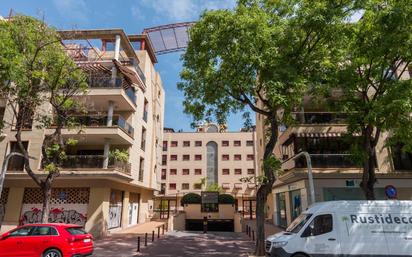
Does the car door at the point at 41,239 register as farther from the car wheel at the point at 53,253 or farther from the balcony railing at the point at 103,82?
the balcony railing at the point at 103,82

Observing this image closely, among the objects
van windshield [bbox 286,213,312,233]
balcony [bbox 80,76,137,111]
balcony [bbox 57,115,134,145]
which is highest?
balcony [bbox 80,76,137,111]

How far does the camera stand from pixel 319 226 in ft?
32.5

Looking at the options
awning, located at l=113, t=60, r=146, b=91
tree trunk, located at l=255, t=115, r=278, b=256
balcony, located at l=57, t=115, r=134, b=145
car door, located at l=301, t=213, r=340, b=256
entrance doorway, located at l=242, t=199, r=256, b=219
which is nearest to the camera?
car door, located at l=301, t=213, r=340, b=256

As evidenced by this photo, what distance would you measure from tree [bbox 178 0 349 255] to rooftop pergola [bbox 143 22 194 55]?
1748 cm

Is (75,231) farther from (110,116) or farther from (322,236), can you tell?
(110,116)

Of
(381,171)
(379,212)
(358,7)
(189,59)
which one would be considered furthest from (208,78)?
(381,171)

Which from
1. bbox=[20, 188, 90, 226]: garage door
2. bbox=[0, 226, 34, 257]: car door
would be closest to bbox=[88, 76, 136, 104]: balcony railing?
bbox=[20, 188, 90, 226]: garage door

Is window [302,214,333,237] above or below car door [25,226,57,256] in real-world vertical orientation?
above

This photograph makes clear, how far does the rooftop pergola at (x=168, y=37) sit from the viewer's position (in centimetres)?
3042

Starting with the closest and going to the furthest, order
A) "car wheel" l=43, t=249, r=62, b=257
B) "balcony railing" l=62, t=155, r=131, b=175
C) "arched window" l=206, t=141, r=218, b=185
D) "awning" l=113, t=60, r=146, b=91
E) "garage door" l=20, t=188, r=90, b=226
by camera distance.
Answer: "car wheel" l=43, t=249, r=62, b=257
"balcony railing" l=62, t=155, r=131, b=175
"garage door" l=20, t=188, r=90, b=226
"awning" l=113, t=60, r=146, b=91
"arched window" l=206, t=141, r=218, b=185

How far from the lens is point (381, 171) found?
60.1 feet

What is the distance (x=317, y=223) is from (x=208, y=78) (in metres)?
7.67

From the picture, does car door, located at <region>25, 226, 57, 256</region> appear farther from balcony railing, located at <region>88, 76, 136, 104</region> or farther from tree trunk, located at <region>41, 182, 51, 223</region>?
balcony railing, located at <region>88, 76, 136, 104</region>

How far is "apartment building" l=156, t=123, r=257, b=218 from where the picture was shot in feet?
177
